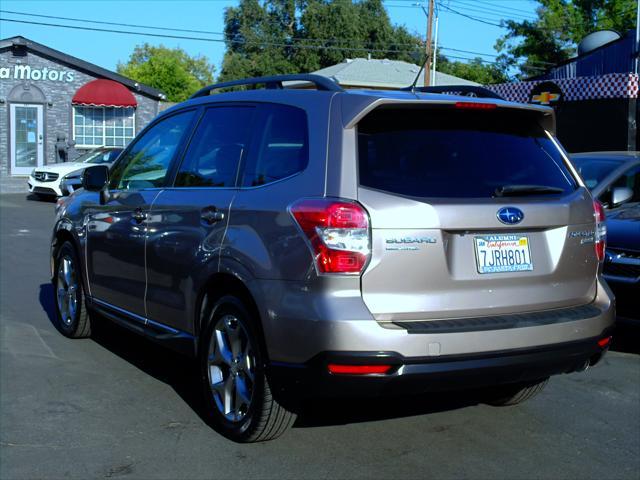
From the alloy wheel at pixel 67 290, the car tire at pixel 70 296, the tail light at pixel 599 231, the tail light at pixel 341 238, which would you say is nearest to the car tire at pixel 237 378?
the tail light at pixel 341 238

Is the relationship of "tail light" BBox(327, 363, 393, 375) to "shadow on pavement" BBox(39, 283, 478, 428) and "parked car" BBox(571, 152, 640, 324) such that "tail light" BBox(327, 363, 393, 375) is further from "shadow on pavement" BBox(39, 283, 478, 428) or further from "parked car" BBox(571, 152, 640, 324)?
"parked car" BBox(571, 152, 640, 324)

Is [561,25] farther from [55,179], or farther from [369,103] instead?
[369,103]

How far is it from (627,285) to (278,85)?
3294 millimetres

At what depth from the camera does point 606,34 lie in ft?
80.7

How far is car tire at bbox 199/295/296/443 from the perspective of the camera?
4.41 metres

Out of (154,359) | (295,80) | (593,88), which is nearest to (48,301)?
(154,359)

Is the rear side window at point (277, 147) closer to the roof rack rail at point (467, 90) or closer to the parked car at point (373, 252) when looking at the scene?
the parked car at point (373, 252)

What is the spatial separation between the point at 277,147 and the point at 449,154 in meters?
0.92

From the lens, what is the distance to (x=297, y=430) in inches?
194

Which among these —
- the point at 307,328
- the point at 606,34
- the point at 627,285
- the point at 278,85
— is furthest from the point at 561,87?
the point at 307,328

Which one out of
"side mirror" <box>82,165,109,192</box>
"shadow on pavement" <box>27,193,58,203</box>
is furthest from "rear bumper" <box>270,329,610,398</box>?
"shadow on pavement" <box>27,193,58,203</box>

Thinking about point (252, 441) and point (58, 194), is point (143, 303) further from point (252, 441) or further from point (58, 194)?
point (58, 194)

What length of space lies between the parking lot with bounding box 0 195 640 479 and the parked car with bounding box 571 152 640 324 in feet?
1.89

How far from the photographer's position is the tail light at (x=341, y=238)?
12.8ft
